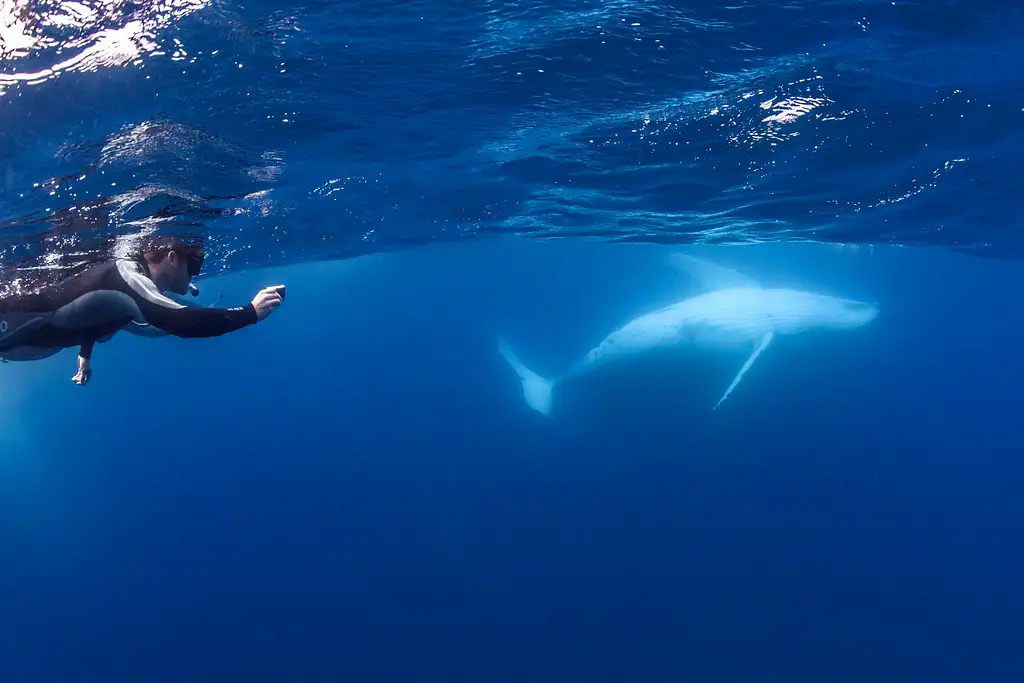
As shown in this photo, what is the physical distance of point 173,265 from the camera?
664 centimetres

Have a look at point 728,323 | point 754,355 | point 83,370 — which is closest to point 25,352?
point 83,370

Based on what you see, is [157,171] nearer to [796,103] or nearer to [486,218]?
[796,103]

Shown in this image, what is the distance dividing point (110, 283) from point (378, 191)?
9.02 meters

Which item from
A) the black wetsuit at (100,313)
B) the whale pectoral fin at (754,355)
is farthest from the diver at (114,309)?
the whale pectoral fin at (754,355)

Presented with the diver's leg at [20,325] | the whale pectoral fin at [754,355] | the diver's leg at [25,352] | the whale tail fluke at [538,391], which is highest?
the diver's leg at [20,325]

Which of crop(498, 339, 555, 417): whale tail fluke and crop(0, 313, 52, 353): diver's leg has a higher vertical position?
crop(0, 313, 52, 353): diver's leg

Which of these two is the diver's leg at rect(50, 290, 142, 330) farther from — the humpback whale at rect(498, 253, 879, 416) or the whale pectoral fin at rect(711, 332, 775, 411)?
the whale pectoral fin at rect(711, 332, 775, 411)

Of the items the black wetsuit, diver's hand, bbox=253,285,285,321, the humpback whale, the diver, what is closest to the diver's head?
the diver

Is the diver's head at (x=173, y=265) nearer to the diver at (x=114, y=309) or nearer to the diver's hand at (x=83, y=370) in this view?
the diver at (x=114, y=309)

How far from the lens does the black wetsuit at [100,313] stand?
17.0 feet

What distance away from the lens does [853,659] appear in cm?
2630

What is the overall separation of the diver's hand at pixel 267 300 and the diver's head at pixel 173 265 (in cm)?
179

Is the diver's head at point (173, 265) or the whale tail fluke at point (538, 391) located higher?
the diver's head at point (173, 265)

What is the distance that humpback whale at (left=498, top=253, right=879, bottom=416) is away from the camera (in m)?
24.0
